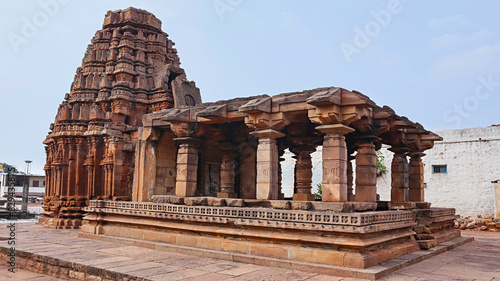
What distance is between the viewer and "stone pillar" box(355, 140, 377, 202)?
9031 mm

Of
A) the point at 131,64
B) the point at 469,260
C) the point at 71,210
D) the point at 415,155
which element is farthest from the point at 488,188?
the point at 71,210

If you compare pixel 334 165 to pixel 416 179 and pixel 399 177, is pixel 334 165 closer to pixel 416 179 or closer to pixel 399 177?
pixel 399 177

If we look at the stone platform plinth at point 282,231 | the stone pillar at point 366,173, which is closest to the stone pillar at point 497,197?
the stone platform plinth at point 282,231

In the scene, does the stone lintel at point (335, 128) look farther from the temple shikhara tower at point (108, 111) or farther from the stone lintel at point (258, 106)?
the temple shikhara tower at point (108, 111)

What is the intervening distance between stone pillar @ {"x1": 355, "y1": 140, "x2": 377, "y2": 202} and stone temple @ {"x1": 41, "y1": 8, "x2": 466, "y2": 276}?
2 cm

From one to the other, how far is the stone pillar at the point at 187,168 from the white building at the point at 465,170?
12.2m

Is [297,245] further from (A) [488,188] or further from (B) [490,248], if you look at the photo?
(A) [488,188]

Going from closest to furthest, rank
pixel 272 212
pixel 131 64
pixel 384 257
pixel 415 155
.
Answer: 1. pixel 384 257
2. pixel 272 212
3. pixel 415 155
4. pixel 131 64

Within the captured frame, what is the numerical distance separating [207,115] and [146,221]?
294 centimetres

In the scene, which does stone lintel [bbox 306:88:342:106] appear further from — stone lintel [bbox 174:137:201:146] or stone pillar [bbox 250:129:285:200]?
stone lintel [bbox 174:137:201:146]

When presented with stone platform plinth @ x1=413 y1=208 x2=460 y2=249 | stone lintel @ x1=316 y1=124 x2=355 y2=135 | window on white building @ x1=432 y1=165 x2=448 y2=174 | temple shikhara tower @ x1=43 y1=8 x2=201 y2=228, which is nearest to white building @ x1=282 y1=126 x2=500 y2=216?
window on white building @ x1=432 y1=165 x2=448 y2=174

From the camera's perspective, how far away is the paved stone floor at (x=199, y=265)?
642 centimetres

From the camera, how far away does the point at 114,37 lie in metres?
17.0

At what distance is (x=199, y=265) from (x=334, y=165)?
3112 millimetres
